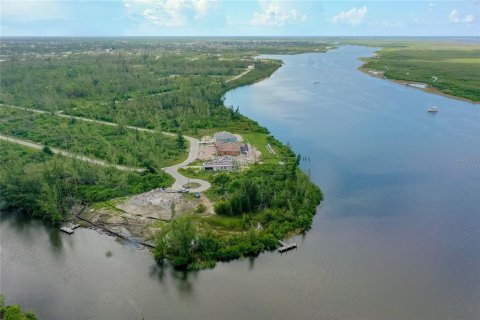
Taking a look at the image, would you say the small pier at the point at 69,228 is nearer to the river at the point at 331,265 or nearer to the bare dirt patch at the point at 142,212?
the river at the point at 331,265

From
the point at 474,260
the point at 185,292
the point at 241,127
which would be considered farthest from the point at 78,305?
the point at 241,127

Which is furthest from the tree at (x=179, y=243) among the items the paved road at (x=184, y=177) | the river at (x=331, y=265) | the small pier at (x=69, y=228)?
the paved road at (x=184, y=177)

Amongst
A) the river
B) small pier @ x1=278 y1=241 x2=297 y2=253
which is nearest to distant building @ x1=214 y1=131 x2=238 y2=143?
the river

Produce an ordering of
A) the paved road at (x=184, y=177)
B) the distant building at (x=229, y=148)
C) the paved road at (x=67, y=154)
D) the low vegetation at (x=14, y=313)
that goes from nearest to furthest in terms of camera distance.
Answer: the low vegetation at (x=14, y=313)
the paved road at (x=184, y=177)
the paved road at (x=67, y=154)
the distant building at (x=229, y=148)

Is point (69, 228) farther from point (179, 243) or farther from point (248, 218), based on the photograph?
point (248, 218)

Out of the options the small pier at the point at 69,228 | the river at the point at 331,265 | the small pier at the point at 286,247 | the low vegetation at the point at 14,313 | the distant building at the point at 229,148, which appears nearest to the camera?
the low vegetation at the point at 14,313

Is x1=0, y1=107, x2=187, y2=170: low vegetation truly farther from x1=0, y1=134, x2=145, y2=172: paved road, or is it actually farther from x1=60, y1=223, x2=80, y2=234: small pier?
x1=60, y1=223, x2=80, y2=234: small pier

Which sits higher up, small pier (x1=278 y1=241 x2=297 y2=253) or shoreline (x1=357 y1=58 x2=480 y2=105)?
shoreline (x1=357 y1=58 x2=480 y2=105)
